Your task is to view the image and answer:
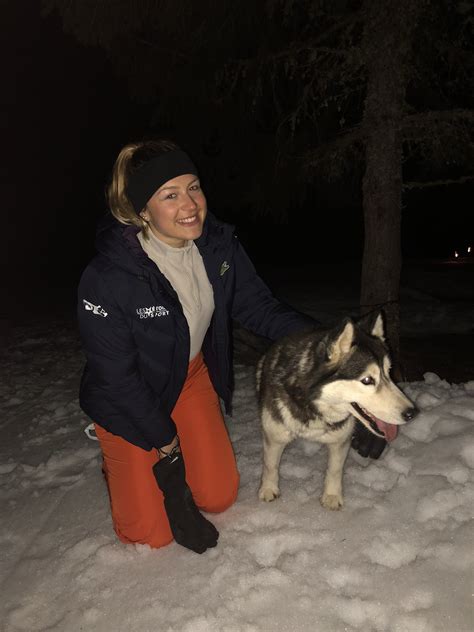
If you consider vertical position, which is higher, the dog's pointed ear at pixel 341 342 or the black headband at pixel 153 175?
the black headband at pixel 153 175

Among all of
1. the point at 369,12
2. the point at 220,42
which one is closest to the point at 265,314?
the point at 369,12

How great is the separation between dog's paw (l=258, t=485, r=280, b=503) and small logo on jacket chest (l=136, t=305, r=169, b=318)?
1.37 m

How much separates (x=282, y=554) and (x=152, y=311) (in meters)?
1.60

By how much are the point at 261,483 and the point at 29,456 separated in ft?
7.38

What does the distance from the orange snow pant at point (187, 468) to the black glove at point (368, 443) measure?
0.90 m

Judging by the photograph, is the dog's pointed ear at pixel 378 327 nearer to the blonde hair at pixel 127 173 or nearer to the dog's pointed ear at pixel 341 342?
the dog's pointed ear at pixel 341 342

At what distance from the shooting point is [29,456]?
13.1ft

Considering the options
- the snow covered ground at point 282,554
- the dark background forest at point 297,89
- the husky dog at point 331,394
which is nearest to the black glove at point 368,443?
the snow covered ground at point 282,554

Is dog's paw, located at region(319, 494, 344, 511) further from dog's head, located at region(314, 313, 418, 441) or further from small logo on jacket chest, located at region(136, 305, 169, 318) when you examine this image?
small logo on jacket chest, located at region(136, 305, 169, 318)

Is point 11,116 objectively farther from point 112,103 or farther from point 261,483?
point 261,483

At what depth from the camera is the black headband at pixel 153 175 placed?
8.57 feet

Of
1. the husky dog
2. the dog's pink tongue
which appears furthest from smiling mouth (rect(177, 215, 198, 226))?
the dog's pink tongue

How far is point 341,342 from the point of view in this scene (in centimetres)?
241

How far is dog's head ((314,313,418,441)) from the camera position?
2.44m
